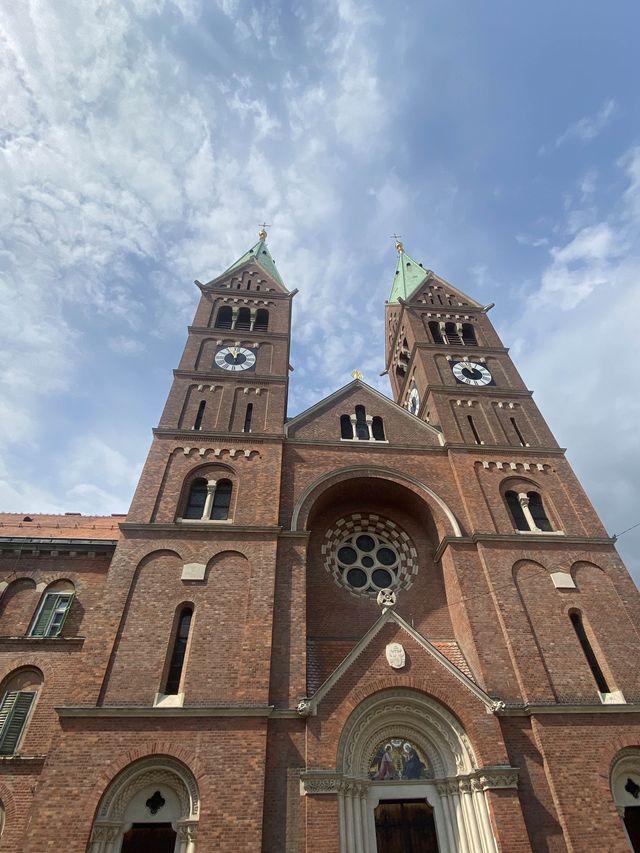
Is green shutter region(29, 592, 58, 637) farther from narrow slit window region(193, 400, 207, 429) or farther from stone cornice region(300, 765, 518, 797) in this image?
stone cornice region(300, 765, 518, 797)

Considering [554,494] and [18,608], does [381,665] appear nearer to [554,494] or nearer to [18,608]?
[554,494]

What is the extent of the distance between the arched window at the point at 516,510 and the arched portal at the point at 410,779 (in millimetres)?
7196

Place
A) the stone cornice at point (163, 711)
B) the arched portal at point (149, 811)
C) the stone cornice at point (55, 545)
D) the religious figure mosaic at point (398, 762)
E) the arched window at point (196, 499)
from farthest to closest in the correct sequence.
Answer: the arched window at point (196, 499) < the stone cornice at point (55, 545) < the religious figure mosaic at point (398, 762) < the stone cornice at point (163, 711) < the arched portal at point (149, 811)

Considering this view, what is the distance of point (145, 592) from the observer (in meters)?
13.9

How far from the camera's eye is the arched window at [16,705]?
12.4 m

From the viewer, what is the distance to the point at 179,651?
13.1 m

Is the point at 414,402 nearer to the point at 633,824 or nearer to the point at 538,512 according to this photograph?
the point at 538,512

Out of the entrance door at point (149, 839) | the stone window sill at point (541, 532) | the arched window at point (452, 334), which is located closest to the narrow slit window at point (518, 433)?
the stone window sill at point (541, 532)

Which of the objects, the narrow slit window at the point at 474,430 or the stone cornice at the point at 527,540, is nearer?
the stone cornice at the point at 527,540

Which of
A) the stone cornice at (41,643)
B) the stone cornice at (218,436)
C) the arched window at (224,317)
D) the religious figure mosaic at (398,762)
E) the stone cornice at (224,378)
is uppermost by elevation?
the arched window at (224,317)

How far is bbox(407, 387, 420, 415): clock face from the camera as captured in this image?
24969mm

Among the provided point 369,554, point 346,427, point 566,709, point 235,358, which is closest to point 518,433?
point 346,427

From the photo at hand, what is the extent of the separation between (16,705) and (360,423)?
47.3 feet

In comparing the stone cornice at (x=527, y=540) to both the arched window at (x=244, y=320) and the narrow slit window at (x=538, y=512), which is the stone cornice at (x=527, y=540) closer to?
the narrow slit window at (x=538, y=512)
